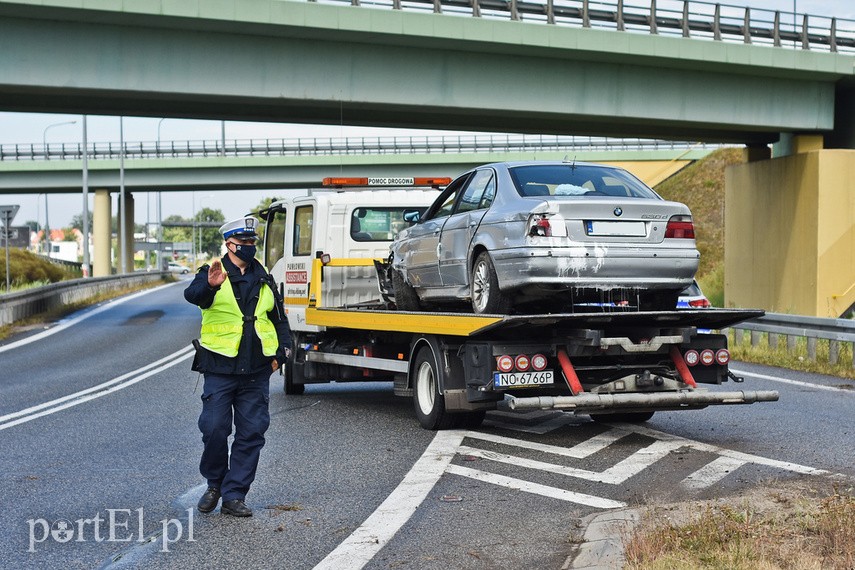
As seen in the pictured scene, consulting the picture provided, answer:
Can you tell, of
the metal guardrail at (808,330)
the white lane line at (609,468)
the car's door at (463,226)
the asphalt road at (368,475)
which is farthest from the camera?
the metal guardrail at (808,330)

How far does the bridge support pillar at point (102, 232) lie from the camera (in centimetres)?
6488

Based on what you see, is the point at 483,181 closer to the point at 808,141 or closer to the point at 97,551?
the point at 97,551

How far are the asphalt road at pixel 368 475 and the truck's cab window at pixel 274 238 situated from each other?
6.87ft

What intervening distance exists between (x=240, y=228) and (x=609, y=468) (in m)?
3.21

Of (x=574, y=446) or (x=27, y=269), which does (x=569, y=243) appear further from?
(x=27, y=269)

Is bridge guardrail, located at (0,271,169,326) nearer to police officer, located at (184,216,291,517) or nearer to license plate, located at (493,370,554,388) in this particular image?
license plate, located at (493,370,554,388)

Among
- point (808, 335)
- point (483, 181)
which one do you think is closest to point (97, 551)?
point (483, 181)

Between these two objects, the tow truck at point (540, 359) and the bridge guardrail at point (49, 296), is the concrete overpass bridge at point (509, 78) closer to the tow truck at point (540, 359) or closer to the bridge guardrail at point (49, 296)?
the bridge guardrail at point (49, 296)

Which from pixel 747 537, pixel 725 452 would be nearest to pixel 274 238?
pixel 725 452

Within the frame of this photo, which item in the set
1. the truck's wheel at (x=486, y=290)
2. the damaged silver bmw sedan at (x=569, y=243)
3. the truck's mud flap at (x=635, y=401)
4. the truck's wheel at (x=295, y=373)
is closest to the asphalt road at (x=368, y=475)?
the truck's wheel at (x=295, y=373)

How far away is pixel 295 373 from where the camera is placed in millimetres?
13148

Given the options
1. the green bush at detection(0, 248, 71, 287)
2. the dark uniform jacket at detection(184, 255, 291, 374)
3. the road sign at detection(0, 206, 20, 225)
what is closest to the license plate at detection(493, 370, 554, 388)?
the dark uniform jacket at detection(184, 255, 291, 374)

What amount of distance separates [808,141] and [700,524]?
24803mm

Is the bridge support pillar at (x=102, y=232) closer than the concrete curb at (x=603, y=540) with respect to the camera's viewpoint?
No
